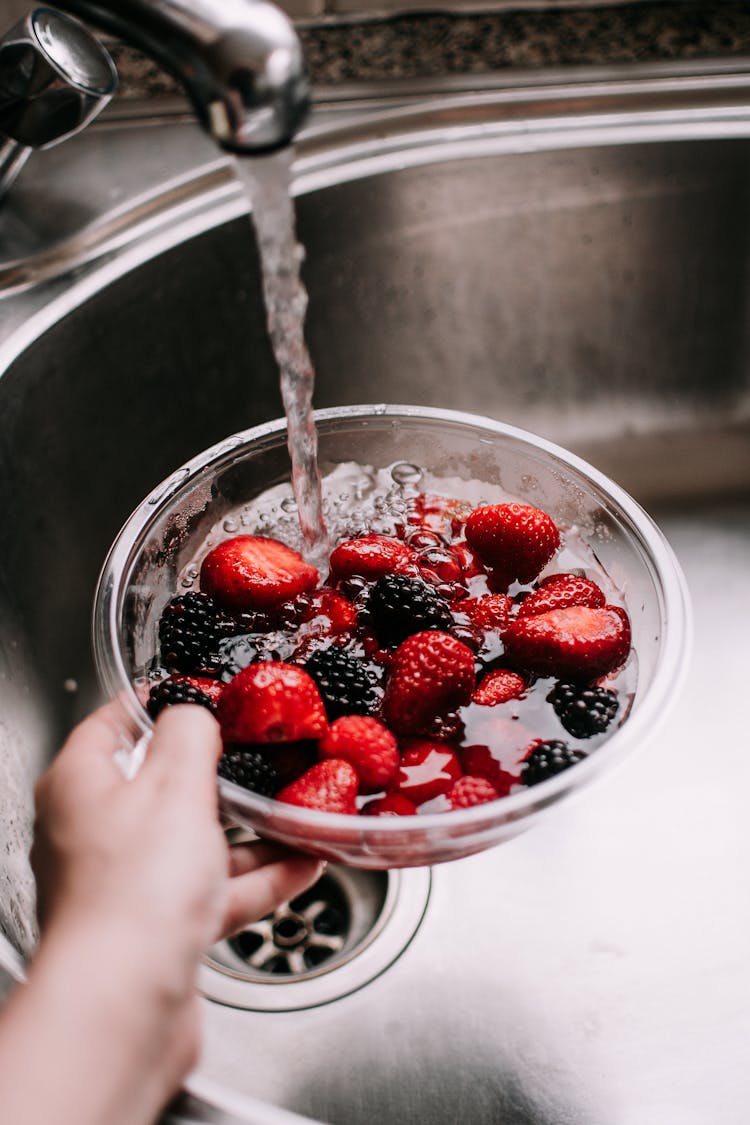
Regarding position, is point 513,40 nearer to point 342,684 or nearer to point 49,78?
point 49,78

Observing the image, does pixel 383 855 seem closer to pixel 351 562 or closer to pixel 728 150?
pixel 351 562

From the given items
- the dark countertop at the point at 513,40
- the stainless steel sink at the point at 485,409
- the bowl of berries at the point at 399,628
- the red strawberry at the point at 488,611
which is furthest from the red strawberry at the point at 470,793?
Result: the dark countertop at the point at 513,40

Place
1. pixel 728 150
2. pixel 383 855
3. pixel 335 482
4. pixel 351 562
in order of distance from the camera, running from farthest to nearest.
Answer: pixel 728 150
pixel 335 482
pixel 351 562
pixel 383 855

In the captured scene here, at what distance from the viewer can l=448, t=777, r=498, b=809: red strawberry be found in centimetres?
51

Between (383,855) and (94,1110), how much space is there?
7.3 inches

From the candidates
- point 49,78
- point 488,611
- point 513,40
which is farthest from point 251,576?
point 513,40

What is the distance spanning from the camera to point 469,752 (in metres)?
0.54

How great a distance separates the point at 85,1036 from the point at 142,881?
0.20 ft

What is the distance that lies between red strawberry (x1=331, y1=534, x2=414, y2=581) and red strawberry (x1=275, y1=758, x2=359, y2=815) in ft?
0.49

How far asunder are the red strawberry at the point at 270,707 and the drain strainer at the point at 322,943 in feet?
0.89

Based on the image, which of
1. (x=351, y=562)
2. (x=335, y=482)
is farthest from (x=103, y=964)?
(x=335, y=482)

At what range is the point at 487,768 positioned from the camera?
532 millimetres

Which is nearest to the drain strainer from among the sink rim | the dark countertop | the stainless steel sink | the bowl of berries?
the stainless steel sink

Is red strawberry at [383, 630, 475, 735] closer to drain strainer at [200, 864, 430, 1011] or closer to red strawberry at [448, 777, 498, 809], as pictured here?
red strawberry at [448, 777, 498, 809]
